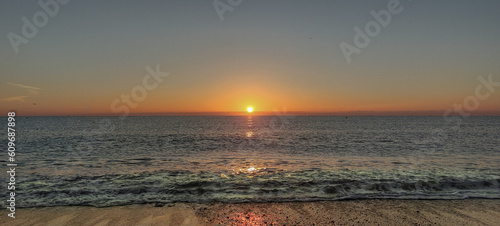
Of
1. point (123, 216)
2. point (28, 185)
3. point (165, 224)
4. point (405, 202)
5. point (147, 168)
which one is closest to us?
point (165, 224)

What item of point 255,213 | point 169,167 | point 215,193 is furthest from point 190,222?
point 169,167

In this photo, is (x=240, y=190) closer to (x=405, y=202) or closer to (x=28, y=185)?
(x=405, y=202)

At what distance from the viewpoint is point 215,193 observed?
12.8 m

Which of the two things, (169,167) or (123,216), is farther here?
(169,167)

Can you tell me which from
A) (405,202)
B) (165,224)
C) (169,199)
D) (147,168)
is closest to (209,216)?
(165,224)

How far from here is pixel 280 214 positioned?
9844 mm

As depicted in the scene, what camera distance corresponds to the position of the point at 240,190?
1323 cm

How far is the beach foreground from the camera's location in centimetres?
918

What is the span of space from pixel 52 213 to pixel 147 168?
32.9 feet

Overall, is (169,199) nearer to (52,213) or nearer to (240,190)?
(240,190)

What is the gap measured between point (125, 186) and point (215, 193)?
4.89m

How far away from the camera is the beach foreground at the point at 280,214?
9.18m

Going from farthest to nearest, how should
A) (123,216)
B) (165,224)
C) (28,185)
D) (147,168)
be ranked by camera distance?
(147,168)
(28,185)
(123,216)
(165,224)

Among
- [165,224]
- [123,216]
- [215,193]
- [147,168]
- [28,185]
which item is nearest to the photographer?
[165,224]
